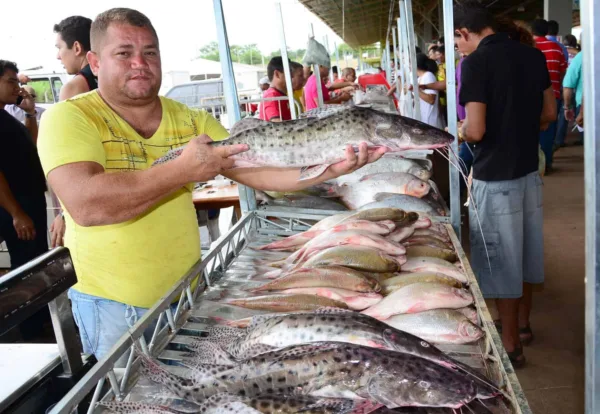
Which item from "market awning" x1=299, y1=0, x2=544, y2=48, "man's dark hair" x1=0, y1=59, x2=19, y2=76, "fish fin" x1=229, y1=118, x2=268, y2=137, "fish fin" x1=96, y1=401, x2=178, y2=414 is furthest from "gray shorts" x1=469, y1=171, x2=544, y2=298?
"market awning" x1=299, y1=0, x2=544, y2=48

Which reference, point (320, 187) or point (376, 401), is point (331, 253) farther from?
point (320, 187)

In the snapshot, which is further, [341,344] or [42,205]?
[42,205]

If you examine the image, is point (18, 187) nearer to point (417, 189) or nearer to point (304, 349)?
point (417, 189)

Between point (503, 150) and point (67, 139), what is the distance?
2897 millimetres

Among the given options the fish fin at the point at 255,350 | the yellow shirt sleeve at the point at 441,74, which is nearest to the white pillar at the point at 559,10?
the yellow shirt sleeve at the point at 441,74

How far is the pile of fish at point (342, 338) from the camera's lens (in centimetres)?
140

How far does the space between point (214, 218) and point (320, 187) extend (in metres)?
3.04

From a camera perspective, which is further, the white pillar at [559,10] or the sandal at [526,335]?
the white pillar at [559,10]

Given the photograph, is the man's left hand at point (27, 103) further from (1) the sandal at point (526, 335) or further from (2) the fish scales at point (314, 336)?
(1) the sandal at point (526, 335)

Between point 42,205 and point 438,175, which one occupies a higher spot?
point 42,205

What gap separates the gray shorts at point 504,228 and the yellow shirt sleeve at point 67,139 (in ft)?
8.52

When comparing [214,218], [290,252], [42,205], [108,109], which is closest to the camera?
[108,109]

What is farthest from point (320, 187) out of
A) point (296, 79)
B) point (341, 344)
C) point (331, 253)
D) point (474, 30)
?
point (296, 79)

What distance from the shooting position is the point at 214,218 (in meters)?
6.54
